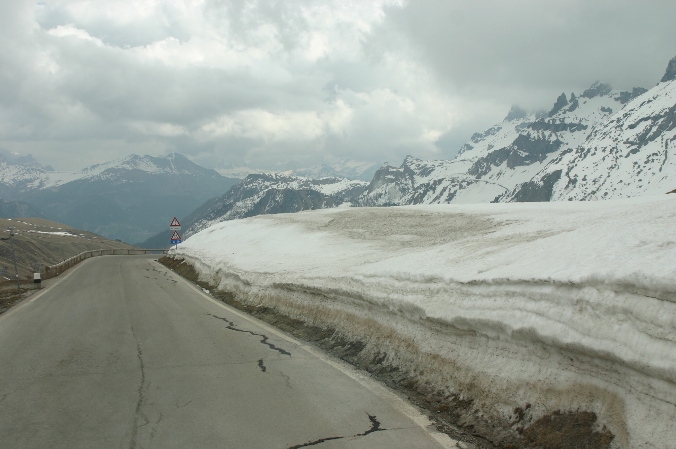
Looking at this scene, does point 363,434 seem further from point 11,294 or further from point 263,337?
point 11,294

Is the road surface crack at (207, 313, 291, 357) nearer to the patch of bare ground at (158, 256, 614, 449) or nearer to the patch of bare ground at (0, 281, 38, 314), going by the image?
the patch of bare ground at (158, 256, 614, 449)

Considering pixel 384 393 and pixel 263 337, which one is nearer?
pixel 384 393

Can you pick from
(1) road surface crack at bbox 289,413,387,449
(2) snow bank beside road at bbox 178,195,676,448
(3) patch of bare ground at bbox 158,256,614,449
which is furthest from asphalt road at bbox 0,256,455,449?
(2) snow bank beside road at bbox 178,195,676,448

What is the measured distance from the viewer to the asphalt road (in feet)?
21.7

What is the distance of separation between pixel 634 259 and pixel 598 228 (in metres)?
5.25

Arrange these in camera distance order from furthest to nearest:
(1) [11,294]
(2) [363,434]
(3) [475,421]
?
(1) [11,294], (3) [475,421], (2) [363,434]

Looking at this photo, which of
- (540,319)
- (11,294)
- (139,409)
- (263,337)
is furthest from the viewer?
(11,294)

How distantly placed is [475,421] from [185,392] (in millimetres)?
4807

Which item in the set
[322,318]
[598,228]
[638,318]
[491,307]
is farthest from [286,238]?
[638,318]

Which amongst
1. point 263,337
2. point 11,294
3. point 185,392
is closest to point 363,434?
point 185,392

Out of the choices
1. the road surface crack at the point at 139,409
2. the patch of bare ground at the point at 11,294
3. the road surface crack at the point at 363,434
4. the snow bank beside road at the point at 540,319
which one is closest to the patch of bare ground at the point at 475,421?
the snow bank beside road at the point at 540,319

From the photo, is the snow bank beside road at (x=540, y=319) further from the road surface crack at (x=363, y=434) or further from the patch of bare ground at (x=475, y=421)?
the road surface crack at (x=363, y=434)

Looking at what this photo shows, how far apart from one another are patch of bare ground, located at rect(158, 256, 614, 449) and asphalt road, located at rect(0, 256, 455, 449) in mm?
357

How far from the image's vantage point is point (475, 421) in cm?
705
